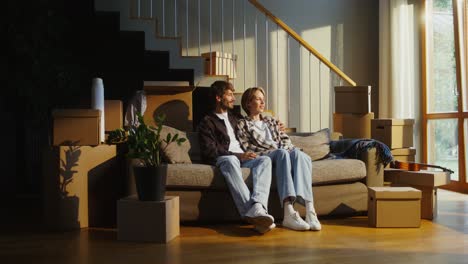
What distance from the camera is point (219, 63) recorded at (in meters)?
5.41

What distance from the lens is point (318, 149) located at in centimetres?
449

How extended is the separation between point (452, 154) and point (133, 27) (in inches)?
135

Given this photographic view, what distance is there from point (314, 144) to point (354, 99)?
840mm

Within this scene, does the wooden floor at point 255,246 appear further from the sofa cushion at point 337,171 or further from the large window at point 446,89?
the large window at point 446,89

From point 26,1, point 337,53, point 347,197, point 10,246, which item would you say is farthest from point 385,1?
point 10,246

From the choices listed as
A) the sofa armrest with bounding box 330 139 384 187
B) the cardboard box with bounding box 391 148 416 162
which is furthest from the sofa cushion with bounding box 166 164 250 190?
the cardboard box with bounding box 391 148 416 162

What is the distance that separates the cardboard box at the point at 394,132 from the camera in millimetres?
4820

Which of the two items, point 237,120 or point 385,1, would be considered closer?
Result: point 237,120

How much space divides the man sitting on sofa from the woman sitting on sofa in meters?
0.09

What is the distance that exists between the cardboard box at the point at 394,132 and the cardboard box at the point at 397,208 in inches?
41.5

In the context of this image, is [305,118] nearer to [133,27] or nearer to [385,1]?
[385,1]

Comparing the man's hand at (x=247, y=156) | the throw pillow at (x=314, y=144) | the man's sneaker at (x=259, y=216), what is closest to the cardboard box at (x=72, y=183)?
the man's hand at (x=247, y=156)

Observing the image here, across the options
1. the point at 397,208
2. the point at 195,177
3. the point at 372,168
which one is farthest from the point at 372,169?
the point at 195,177

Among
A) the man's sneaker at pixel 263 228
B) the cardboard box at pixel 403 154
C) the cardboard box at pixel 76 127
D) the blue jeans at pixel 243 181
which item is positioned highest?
the cardboard box at pixel 76 127
